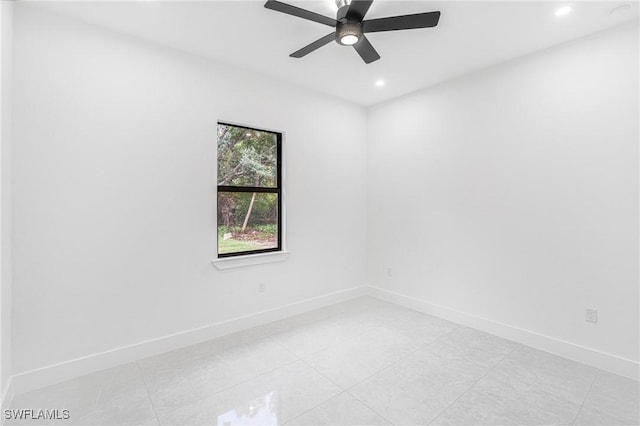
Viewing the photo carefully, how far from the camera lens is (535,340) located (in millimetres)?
2803

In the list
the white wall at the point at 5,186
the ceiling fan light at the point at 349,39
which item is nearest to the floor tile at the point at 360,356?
the white wall at the point at 5,186

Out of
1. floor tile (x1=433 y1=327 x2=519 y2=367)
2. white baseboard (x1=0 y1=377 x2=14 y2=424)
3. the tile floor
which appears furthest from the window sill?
floor tile (x1=433 y1=327 x2=519 y2=367)

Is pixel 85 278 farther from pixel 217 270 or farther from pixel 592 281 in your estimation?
pixel 592 281

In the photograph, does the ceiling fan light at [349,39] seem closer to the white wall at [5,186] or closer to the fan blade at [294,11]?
the fan blade at [294,11]

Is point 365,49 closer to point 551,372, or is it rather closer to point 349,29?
point 349,29

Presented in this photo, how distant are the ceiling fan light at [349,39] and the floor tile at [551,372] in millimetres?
2712

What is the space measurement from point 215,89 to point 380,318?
298 cm

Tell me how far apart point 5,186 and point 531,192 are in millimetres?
4050

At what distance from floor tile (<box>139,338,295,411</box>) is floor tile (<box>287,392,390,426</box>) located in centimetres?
62

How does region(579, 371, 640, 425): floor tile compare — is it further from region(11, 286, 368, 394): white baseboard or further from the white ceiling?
the white ceiling

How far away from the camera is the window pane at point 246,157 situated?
315cm

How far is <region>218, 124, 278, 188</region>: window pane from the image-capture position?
315cm

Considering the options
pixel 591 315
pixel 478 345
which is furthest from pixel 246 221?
pixel 591 315

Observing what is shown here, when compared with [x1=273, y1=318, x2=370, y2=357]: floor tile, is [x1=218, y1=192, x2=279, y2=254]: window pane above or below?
above
